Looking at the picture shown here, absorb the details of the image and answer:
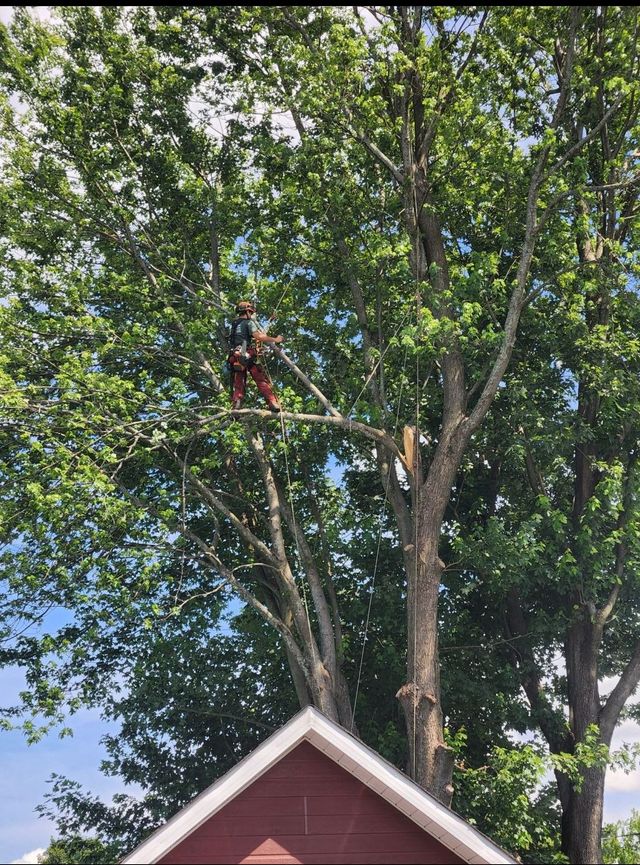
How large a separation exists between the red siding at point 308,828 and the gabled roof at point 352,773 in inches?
8.3

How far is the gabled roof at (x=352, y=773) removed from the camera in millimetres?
9047

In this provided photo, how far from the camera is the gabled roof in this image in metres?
9.05

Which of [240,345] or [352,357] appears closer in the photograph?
[240,345]

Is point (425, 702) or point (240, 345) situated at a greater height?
point (240, 345)

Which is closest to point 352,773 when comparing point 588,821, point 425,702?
point 425,702

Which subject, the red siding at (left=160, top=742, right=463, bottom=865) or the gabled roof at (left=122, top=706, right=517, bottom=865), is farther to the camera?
the red siding at (left=160, top=742, right=463, bottom=865)

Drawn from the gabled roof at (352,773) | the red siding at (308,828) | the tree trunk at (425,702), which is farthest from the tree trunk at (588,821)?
the gabled roof at (352,773)

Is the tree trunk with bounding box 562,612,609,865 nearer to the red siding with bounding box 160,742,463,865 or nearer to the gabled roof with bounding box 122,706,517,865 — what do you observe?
the red siding with bounding box 160,742,463,865

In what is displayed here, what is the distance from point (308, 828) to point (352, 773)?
72 centimetres

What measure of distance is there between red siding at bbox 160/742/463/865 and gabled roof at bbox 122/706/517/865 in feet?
0.69

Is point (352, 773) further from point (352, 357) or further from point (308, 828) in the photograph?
point (352, 357)

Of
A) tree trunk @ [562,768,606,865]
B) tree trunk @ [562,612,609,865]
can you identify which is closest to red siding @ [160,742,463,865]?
tree trunk @ [562,612,609,865]

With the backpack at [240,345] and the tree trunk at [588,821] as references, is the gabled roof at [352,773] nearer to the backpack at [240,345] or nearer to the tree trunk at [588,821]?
the backpack at [240,345]

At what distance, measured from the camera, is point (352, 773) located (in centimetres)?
988
